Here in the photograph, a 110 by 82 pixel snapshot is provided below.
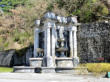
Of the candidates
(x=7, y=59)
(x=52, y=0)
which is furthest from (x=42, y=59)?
(x=52, y=0)

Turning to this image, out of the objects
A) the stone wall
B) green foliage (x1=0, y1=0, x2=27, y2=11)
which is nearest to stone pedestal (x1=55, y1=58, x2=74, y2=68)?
the stone wall

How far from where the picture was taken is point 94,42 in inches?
771

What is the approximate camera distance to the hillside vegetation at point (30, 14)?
980 inches

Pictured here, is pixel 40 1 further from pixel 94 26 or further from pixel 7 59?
pixel 94 26

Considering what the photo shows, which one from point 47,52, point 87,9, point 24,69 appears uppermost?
point 87,9

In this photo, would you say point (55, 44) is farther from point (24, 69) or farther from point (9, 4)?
point (9, 4)

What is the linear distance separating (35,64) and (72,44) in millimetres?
3575

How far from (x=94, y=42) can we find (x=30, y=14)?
48.0ft

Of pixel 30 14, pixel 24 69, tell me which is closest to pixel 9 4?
pixel 30 14

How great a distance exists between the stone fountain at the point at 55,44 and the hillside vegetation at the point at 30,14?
111 inches

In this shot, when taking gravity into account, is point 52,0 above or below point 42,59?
above

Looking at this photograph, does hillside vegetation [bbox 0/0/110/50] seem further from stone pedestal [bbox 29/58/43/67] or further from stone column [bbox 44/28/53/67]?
stone pedestal [bbox 29/58/43/67]

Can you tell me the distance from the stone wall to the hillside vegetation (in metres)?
2.45

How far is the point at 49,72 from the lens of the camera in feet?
44.3
